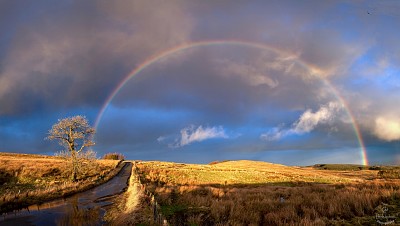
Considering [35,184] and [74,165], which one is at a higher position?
[74,165]

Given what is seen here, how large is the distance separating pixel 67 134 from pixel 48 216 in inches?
1158

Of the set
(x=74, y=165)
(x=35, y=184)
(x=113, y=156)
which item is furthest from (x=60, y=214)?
(x=113, y=156)

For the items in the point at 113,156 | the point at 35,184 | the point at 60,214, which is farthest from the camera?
the point at 113,156

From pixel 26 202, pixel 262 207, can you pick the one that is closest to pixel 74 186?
pixel 26 202

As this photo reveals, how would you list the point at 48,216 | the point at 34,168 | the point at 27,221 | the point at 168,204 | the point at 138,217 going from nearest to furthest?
the point at 138,217
the point at 27,221
the point at 48,216
the point at 168,204
the point at 34,168

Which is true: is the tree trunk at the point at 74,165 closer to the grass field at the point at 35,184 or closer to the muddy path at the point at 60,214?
the grass field at the point at 35,184

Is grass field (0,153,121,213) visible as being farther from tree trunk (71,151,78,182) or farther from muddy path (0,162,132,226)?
muddy path (0,162,132,226)

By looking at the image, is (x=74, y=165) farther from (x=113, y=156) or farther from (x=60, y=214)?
(x=113, y=156)

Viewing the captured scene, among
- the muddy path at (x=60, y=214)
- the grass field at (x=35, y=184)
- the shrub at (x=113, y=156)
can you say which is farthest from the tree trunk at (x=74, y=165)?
the shrub at (x=113, y=156)

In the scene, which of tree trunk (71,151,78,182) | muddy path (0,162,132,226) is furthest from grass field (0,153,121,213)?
muddy path (0,162,132,226)

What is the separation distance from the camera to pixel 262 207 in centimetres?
1950

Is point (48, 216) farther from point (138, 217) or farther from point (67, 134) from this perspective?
point (67, 134)

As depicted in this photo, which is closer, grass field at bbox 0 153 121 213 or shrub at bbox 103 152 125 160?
grass field at bbox 0 153 121 213

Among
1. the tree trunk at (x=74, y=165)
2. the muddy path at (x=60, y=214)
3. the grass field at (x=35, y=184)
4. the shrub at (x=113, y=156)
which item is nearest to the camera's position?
the muddy path at (x=60, y=214)
